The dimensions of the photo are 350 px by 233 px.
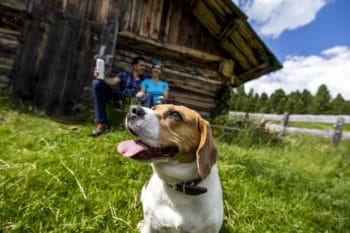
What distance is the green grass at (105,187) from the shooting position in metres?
2.37

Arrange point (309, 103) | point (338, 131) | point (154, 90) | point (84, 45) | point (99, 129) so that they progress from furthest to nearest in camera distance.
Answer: point (309, 103) → point (338, 131) → point (84, 45) → point (154, 90) → point (99, 129)

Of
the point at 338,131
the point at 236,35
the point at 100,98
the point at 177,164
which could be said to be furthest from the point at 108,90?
the point at 338,131

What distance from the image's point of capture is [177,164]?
6.36 feet

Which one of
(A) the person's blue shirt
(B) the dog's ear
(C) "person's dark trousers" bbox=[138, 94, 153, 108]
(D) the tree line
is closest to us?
(B) the dog's ear

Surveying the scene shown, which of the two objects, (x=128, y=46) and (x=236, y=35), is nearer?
(x=128, y=46)

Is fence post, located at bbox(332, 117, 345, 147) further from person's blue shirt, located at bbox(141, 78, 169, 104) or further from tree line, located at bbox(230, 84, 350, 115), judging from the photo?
tree line, located at bbox(230, 84, 350, 115)

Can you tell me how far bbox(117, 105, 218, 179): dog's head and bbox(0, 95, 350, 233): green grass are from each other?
3.09 ft

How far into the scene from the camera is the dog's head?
1.85m

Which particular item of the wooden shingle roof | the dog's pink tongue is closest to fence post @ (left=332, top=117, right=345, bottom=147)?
the wooden shingle roof

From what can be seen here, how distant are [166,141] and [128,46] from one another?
530 centimetres

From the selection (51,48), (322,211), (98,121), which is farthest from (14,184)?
(51,48)

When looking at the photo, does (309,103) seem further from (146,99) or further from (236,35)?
(146,99)

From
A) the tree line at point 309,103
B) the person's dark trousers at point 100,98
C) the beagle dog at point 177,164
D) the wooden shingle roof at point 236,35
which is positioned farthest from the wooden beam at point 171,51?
the tree line at point 309,103

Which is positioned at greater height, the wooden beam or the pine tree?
the pine tree
